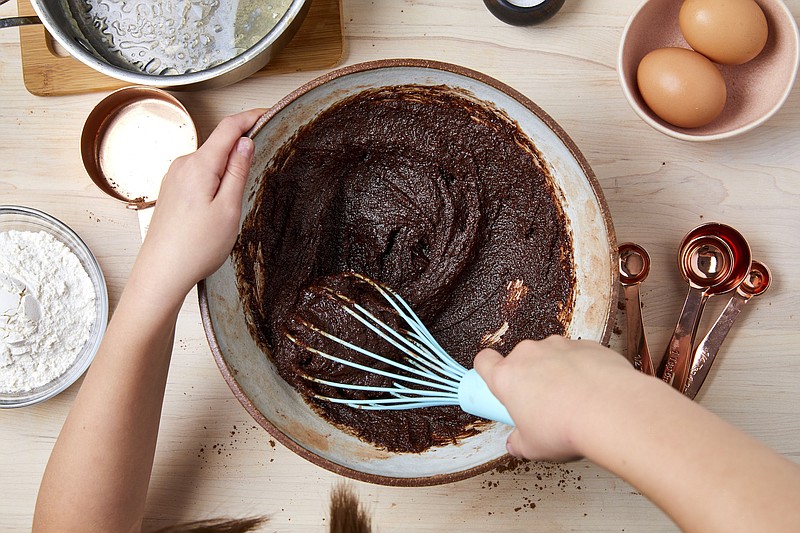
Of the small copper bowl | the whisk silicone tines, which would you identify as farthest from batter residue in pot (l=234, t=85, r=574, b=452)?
the small copper bowl

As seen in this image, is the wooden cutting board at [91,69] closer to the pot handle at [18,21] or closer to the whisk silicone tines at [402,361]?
the pot handle at [18,21]

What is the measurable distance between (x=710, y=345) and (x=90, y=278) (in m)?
1.02

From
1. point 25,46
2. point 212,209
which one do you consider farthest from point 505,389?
point 25,46

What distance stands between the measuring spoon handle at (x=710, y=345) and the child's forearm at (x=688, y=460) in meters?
0.47

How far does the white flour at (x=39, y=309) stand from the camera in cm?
101

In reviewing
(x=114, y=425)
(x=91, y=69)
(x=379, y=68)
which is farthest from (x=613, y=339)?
(x=91, y=69)

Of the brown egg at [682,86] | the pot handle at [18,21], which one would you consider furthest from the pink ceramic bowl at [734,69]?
the pot handle at [18,21]

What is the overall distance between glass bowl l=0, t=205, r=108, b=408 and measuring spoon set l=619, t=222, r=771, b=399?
2.79ft

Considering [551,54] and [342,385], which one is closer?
[342,385]

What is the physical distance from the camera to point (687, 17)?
3.11 feet

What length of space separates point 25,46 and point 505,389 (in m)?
0.97

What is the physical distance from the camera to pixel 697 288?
3.28 ft

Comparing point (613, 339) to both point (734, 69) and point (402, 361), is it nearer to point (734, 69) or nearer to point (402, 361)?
point (402, 361)

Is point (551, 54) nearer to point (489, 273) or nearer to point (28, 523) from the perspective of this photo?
point (489, 273)
